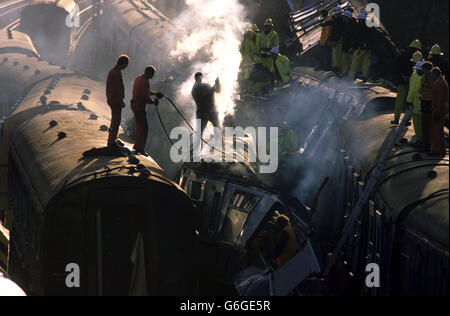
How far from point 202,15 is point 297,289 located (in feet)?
103

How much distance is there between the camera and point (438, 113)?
12992mm

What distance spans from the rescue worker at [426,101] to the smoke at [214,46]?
7.25 metres

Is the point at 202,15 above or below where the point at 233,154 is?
above

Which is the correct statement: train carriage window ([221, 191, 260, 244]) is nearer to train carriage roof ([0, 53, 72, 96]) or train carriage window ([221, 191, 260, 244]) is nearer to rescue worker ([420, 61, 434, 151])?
rescue worker ([420, 61, 434, 151])

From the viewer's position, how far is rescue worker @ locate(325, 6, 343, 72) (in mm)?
23234

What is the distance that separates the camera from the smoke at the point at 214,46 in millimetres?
24062

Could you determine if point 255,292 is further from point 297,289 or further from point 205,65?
point 205,65

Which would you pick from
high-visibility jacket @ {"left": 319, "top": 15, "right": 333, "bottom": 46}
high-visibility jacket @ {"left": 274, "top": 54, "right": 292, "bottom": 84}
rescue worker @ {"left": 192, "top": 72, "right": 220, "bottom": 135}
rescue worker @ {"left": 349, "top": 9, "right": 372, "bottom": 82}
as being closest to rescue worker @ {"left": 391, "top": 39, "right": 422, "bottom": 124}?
rescue worker @ {"left": 349, "top": 9, "right": 372, "bottom": 82}

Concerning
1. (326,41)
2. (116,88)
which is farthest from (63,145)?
(326,41)

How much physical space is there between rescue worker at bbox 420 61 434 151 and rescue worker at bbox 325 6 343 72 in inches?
384

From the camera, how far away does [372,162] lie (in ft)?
47.7

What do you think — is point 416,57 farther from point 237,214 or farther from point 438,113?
point 237,214
